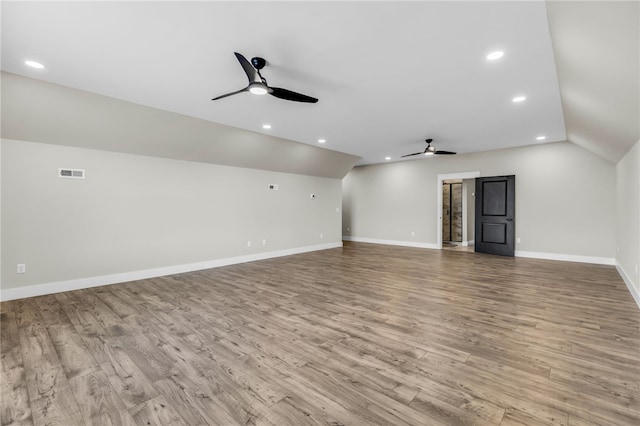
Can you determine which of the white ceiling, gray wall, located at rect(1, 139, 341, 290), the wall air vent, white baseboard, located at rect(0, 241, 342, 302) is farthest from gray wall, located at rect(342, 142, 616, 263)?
the wall air vent

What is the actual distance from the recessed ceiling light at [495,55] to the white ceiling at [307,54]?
5cm

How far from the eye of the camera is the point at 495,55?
2.87 meters

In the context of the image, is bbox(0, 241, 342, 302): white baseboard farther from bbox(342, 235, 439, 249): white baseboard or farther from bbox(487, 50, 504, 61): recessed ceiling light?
bbox(487, 50, 504, 61): recessed ceiling light

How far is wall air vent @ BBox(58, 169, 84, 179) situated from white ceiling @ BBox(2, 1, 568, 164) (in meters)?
1.57

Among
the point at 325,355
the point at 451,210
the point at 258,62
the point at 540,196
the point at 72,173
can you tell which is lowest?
the point at 325,355

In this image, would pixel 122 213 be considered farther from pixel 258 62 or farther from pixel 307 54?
pixel 307 54

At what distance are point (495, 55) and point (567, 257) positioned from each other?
616 centimetres

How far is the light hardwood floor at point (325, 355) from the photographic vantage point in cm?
177

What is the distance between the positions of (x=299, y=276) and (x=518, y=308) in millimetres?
3459

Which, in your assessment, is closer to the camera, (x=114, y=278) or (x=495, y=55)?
(x=495, y=55)

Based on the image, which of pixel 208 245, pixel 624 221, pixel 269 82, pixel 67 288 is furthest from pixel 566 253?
pixel 67 288

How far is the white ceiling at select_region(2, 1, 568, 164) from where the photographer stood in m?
2.22

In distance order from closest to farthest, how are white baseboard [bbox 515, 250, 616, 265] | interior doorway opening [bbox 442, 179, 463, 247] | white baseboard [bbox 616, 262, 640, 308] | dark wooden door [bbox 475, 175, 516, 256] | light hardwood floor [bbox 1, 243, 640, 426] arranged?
1. light hardwood floor [bbox 1, 243, 640, 426]
2. white baseboard [bbox 616, 262, 640, 308]
3. white baseboard [bbox 515, 250, 616, 265]
4. dark wooden door [bbox 475, 175, 516, 256]
5. interior doorway opening [bbox 442, 179, 463, 247]

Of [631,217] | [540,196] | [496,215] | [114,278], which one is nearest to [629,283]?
[631,217]
